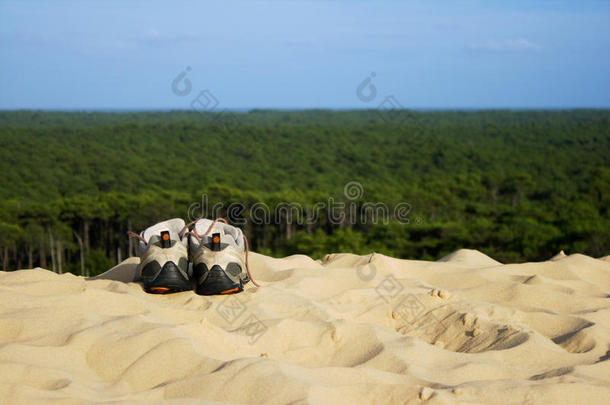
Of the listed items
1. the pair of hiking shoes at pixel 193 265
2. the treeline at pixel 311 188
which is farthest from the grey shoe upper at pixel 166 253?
the treeline at pixel 311 188

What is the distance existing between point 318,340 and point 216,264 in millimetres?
990

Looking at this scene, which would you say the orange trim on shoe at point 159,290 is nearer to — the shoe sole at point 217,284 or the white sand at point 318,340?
the white sand at point 318,340

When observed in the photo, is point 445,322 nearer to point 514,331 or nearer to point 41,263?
point 514,331

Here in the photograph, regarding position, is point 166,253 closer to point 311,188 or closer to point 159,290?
point 159,290

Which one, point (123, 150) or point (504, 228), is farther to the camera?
point (123, 150)

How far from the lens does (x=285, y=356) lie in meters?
2.84

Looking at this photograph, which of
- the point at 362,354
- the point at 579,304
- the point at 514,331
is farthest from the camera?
the point at 579,304

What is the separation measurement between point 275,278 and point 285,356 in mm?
1527

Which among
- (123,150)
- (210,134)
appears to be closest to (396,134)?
(210,134)

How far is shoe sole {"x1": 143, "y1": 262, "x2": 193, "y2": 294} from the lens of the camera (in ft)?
11.9

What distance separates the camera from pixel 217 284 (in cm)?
362

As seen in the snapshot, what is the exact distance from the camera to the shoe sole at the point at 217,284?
3621 mm

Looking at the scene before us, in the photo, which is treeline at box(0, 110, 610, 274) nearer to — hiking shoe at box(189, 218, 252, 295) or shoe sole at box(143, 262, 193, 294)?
hiking shoe at box(189, 218, 252, 295)

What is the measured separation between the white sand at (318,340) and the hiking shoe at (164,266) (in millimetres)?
90
